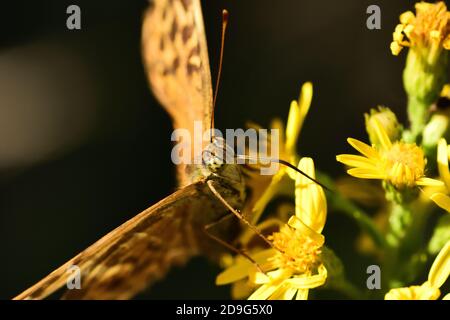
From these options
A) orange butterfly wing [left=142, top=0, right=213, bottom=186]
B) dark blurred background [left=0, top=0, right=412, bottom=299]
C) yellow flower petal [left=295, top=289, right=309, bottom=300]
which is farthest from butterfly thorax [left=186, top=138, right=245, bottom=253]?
dark blurred background [left=0, top=0, right=412, bottom=299]

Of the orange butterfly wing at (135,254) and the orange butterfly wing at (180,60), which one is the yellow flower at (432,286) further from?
the orange butterfly wing at (180,60)

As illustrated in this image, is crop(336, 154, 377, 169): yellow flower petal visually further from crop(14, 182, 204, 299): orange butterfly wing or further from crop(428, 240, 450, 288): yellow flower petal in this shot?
crop(14, 182, 204, 299): orange butterfly wing

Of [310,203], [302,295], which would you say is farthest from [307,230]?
[302,295]

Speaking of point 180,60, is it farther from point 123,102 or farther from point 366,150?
point 123,102

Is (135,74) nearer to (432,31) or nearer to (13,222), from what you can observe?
(13,222)

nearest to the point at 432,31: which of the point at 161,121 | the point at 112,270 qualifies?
the point at 112,270

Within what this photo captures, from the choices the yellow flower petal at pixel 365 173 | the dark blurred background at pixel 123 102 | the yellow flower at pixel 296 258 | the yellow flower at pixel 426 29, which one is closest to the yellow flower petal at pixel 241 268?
the yellow flower at pixel 296 258
